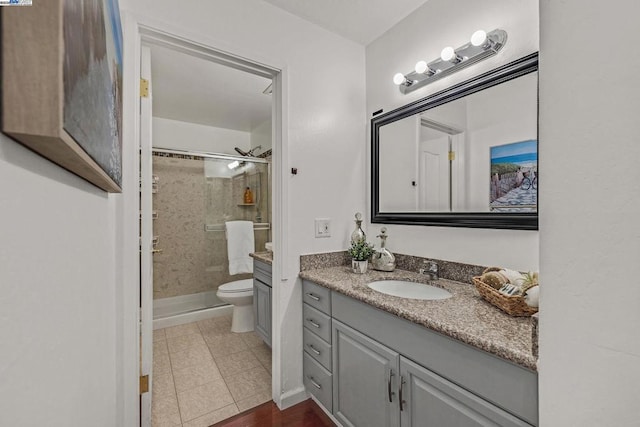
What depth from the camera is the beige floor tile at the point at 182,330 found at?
276cm

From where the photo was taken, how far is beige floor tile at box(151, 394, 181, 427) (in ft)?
5.19

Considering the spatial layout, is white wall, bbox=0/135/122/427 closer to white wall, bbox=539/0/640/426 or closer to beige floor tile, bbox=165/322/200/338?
white wall, bbox=539/0/640/426

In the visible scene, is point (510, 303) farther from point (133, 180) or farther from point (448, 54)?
point (133, 180)

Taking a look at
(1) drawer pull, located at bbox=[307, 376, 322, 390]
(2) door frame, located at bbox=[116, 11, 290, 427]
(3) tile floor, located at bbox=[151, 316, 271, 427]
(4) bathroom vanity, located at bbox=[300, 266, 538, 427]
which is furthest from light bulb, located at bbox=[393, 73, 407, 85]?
(3) tile floor, located at bbox=[151, 316, 271, 427]

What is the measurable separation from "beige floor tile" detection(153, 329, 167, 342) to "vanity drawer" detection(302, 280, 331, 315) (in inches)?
69.0

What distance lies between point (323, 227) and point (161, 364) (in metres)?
1.69

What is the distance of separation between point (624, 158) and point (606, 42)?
15cm

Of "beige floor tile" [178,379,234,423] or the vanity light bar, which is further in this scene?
"beige floor tile" [178,379,234,423]

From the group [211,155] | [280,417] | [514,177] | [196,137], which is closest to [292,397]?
[280,417]

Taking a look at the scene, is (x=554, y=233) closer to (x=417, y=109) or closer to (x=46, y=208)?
(x=46, y=208)

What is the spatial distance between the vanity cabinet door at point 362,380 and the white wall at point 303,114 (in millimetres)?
414

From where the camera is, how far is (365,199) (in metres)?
2.10

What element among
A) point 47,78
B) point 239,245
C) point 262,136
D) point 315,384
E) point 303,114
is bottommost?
point 315,384

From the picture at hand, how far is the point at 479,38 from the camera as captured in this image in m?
1.36
